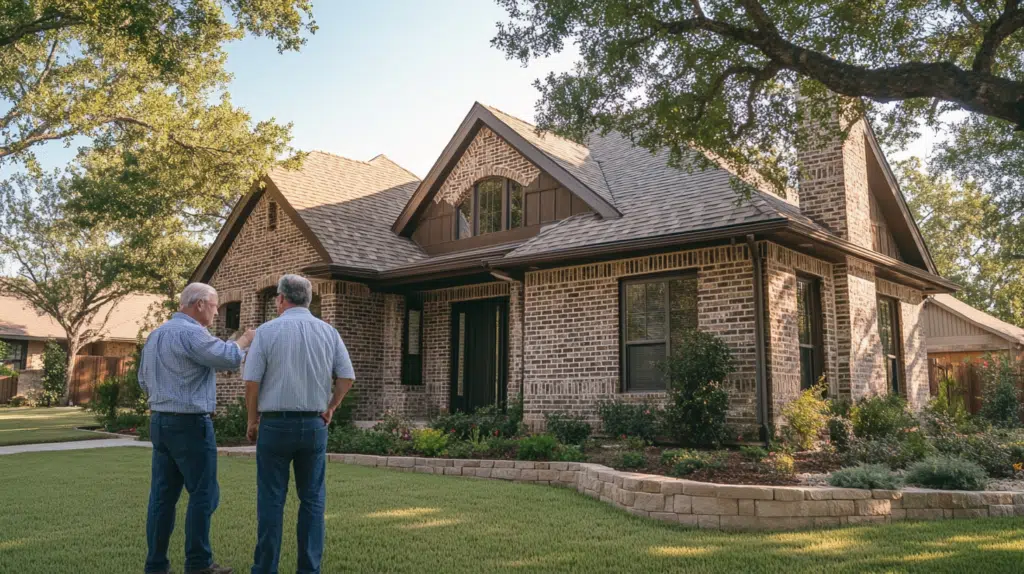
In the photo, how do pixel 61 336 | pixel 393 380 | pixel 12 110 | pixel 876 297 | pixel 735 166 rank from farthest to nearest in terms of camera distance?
pixel 61 336 < pixel 12 110 < pixel 393 380 < pixel 876 297 < pixel 735 166

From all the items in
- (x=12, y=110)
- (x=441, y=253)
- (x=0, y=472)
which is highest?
(x=12, y=110)

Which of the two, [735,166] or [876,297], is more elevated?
[735,166]

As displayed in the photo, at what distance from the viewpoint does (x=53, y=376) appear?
3142 cm

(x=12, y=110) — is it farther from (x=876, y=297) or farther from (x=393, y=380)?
(x=876, y=297)

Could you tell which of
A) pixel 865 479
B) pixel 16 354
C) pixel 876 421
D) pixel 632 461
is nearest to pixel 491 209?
pixel 876 421

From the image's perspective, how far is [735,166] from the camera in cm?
1038

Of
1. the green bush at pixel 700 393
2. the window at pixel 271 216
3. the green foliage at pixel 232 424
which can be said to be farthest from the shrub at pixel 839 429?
the window at pixel 271 216

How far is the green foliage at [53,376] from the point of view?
103 ft

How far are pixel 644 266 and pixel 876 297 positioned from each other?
5.44 meters

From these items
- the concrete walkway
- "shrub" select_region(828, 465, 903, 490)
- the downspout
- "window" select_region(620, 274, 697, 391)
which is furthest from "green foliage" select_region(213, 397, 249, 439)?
"shrub" select_region(828, 465, 903, 490)

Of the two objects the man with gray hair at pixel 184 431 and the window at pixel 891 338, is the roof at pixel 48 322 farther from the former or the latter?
the man with gray hair at pixel 184 431

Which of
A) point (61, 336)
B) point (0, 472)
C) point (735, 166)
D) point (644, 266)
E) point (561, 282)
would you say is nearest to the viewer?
point (0, 472)

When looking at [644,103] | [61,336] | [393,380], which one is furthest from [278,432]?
[61,336]

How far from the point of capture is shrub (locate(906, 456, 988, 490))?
6961 mm
